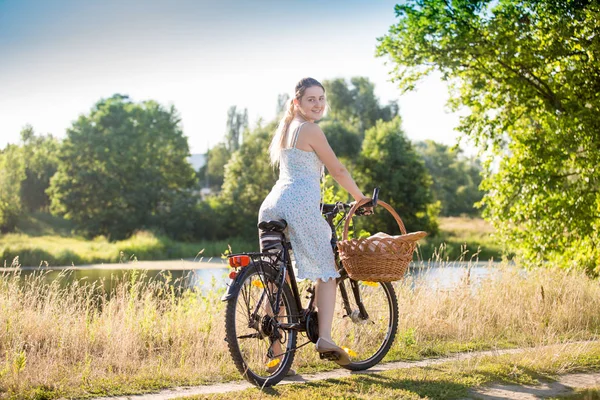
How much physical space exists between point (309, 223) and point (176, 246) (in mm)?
36638

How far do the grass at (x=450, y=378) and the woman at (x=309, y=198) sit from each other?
0.98 ft

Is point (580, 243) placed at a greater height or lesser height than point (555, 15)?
lesser

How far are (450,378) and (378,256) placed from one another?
3.58ft

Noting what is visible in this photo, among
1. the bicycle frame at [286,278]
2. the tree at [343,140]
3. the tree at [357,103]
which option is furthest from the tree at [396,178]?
the bicycle frame at [286,278]

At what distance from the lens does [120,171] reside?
152 ft

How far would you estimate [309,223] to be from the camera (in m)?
4.48

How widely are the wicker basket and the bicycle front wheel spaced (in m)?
0.47

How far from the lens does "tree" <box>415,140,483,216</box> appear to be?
56531mm

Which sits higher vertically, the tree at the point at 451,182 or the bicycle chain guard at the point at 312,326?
the tree at the point at 451,182

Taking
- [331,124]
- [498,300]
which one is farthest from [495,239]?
[331,124]

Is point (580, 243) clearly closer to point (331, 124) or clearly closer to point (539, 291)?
point (539, 291)

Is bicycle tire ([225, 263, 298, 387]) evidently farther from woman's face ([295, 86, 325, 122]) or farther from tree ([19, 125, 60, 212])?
tree ([19, 125, 60, 212])

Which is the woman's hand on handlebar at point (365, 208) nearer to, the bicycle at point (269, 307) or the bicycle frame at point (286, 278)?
the bicycle at point (269, 307)

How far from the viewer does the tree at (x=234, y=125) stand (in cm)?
7281
